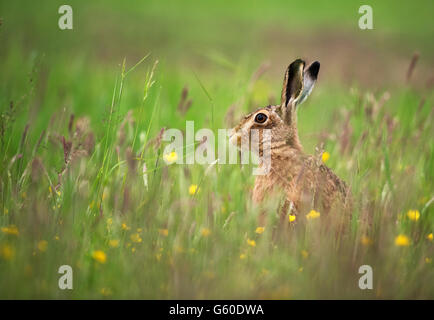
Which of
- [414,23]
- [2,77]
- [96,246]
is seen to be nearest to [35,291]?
[96,246]

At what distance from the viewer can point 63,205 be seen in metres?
3.16

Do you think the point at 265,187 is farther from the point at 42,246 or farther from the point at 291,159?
the point at 42,246

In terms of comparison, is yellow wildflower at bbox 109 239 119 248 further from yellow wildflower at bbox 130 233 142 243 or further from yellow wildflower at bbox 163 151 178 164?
yellow wildflower at bbox 163 151 178 164

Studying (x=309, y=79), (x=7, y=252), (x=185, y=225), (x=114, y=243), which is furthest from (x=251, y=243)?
(x=309, y=79)

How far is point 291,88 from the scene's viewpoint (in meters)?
4.07

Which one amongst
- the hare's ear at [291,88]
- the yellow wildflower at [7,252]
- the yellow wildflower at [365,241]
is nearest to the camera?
the yellow wildflower at [7,252]

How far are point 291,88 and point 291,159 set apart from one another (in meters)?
0.58

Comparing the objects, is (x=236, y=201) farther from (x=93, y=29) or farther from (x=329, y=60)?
(x=93, y=29)

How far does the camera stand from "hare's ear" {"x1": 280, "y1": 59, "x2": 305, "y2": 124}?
12.8 ft

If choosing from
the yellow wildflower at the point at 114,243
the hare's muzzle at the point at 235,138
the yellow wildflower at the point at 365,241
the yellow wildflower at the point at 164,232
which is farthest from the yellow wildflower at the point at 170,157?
the yellow wildflower at the point at 365,241

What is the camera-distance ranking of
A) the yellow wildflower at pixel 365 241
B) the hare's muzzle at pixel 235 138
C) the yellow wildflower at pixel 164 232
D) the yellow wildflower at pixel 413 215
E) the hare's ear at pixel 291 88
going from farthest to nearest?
the hare's muzzle at pixel 235 138
the hare's ear at pixel 291 88
the yellow wildflower at pixel 413 215
the yellow wildflower at pixel 164 232
the yellow wildflower at pixel 365 241

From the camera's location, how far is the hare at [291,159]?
11.5 ft

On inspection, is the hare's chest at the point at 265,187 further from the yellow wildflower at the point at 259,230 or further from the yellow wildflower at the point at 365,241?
the yellow wildflower at the point at 365,241

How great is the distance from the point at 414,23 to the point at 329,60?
4302mm
